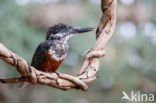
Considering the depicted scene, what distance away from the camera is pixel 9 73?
3.86 metres

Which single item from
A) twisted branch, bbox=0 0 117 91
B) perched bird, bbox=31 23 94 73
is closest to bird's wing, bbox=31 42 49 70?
perched bird, bbox=31 23 94 73

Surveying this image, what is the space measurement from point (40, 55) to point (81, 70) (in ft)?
1.47

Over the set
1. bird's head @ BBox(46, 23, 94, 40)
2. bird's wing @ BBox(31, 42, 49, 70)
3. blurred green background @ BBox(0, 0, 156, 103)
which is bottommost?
blurred green background @ BBox(0, 0, 156, 103)

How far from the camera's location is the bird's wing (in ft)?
5.98

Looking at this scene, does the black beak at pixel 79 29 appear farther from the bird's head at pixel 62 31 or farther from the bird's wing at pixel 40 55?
the bird's wing at pixel 40 55

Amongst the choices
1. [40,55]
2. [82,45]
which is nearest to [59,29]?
[40,55]

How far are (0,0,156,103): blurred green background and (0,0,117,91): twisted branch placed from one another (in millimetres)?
2063

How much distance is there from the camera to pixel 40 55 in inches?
74.4

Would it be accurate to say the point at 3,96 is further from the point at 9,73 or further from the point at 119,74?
the point at 119,74

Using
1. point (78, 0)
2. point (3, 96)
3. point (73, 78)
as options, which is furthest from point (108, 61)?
point (73, 78)

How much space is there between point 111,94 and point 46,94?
808 mm

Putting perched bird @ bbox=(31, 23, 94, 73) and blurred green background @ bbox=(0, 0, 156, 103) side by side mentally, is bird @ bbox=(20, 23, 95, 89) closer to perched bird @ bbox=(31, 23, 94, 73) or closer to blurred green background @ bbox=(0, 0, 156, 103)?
perched bird @ bbox=(31, 23, 94, 73)

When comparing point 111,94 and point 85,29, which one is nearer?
point 85,29

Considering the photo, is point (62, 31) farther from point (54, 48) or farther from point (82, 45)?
point (82, 45)
